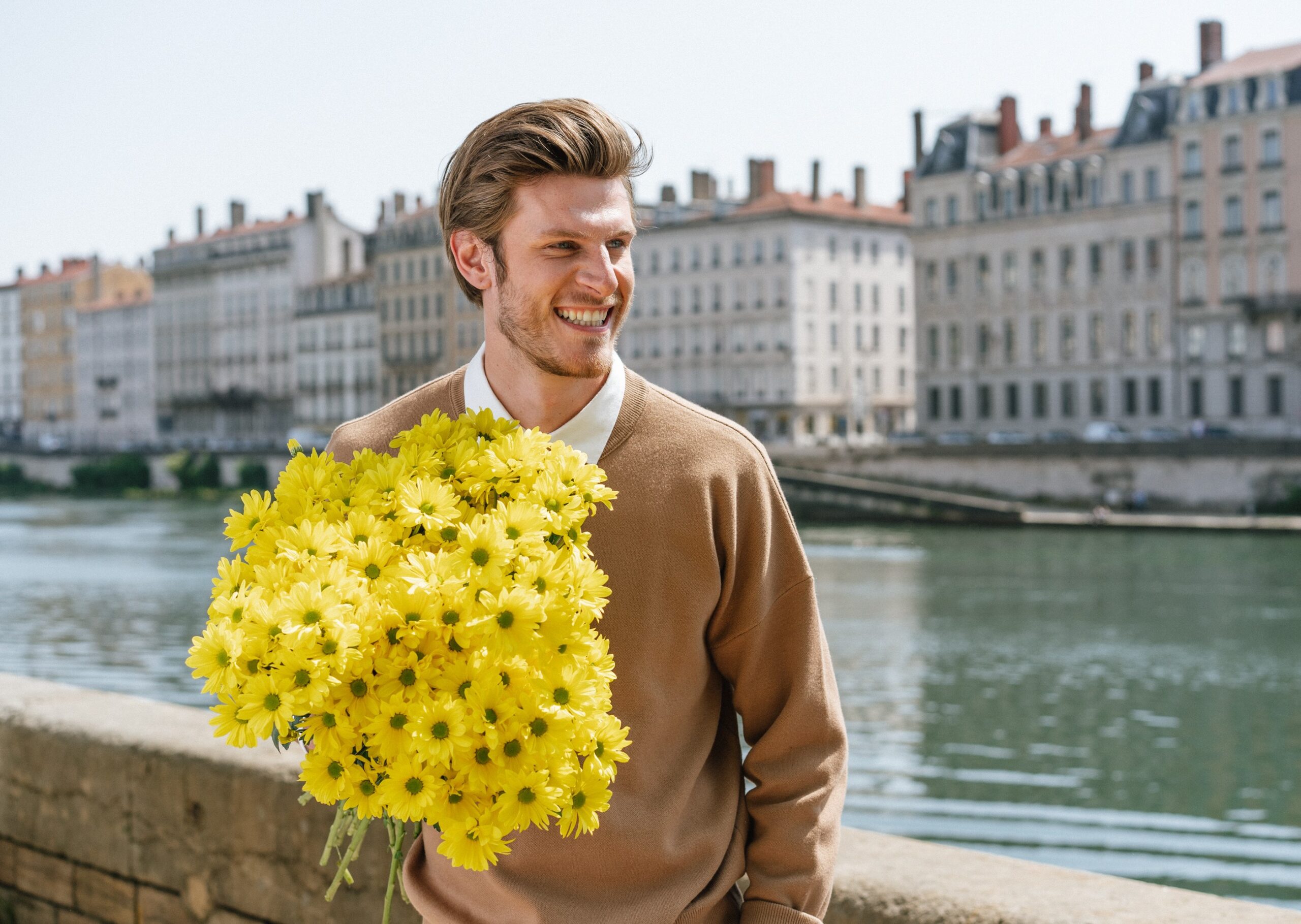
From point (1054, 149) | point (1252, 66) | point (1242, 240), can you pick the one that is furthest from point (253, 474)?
point (1252, 66)

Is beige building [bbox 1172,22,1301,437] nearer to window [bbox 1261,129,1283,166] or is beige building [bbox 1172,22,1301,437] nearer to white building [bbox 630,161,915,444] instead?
window [bbox 1261,129,1283,166]

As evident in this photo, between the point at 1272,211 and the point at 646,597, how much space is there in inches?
2087

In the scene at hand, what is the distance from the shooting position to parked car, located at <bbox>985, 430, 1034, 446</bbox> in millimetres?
46062

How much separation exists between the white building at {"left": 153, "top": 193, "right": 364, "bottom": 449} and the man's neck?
78.5 m

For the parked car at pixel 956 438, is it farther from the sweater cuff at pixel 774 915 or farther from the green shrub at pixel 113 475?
the sweater cuff at pixel 774 915

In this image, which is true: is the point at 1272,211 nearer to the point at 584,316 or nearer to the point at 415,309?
the point at 415,309

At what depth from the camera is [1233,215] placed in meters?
51.4

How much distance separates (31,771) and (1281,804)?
11.3 m

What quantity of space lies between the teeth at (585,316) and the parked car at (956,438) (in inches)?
1809

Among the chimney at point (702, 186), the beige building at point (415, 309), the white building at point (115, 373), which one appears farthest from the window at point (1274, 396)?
the white building at point (115, 373)

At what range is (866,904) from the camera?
2.38 metres

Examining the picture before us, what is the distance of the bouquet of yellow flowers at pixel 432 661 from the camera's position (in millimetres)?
1508

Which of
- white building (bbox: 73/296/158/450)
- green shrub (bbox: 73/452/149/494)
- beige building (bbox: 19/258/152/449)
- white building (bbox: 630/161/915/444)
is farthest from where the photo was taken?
beige building (bbox: 19/258/152/449)

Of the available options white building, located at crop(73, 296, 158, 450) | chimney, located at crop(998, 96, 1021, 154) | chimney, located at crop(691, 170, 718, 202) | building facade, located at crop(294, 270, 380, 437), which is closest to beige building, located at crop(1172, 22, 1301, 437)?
chimney, located at crop(998, 96, 1021, 154)
